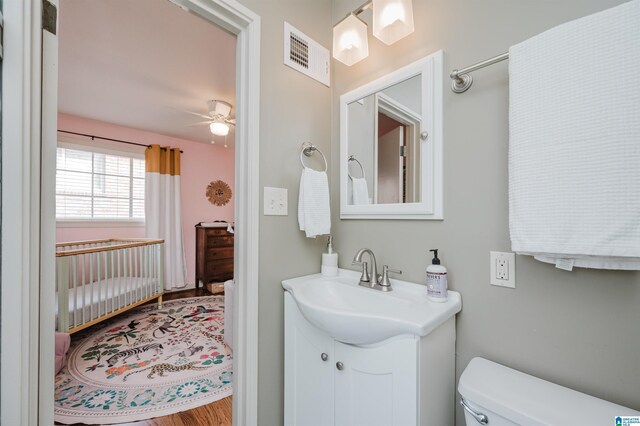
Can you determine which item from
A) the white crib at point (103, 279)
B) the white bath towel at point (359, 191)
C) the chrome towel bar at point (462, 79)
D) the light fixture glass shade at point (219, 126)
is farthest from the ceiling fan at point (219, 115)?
the chrome towel bar at point (462, 79)

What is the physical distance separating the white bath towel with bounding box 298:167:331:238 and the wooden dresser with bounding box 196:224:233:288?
122 inches

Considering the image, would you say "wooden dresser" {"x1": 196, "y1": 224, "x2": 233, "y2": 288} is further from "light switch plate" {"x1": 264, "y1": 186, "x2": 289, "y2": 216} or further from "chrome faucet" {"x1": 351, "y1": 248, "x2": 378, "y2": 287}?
"chrome faucet" {"x1": 351, "y1": 248, "x2": 378, "y2": 287}

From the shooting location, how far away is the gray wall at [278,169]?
45.3 inches

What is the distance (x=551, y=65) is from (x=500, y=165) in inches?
11.7

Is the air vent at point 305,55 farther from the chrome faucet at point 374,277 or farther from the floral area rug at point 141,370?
the floral area rug at point 141,370

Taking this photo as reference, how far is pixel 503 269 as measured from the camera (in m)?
0.86

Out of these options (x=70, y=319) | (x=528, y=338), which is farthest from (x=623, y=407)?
(x=70, y=319)

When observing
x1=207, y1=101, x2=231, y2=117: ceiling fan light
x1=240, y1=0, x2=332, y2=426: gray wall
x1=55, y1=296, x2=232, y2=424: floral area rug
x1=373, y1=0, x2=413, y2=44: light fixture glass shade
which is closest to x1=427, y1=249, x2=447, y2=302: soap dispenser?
x1=240, y1=0, x2=332, y2=426: gray wall

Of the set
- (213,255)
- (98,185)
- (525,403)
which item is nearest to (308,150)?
(525,403)

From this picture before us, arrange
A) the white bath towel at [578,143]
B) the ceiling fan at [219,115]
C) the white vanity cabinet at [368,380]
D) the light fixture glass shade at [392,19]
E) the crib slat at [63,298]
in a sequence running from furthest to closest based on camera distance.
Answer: the ceiling fan at [219,115], the crib slat at [63,298], the light fixture glass shade at [392,19], the white vanity cabinet at [368,380], the white bath towel at [578,143]

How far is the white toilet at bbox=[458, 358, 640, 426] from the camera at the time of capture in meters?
0.61

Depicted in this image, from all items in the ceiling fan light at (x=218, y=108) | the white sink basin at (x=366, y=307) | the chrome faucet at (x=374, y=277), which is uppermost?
the ceiling fan light at (x=218, y=108)

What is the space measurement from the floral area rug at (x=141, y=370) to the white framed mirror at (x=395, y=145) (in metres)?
1.51

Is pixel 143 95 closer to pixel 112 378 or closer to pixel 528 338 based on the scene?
pixel 112 378
